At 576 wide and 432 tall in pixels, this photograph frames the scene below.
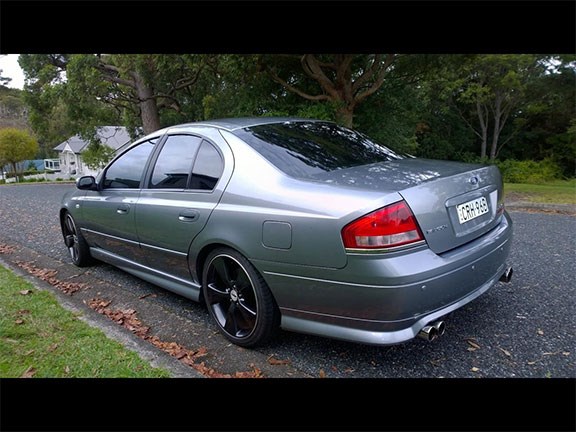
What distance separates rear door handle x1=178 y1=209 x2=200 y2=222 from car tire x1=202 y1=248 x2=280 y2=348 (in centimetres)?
29

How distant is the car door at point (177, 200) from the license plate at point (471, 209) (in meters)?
1.55

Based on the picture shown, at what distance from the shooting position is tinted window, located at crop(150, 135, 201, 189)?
9.99 ft

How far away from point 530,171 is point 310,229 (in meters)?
27.9

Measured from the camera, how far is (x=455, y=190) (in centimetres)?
228

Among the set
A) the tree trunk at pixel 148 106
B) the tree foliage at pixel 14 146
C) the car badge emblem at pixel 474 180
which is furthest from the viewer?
the tree foliage at pixel 14 146

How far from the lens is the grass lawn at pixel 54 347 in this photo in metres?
2.35

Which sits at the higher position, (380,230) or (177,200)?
(177,200)

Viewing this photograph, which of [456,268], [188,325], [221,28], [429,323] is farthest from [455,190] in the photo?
[188,325]

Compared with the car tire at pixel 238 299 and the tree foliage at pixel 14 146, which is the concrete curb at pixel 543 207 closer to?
the car tire at pixel 238 299

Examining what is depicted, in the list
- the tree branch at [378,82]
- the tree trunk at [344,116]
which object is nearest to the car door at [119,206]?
the tree trunk at [344,116]

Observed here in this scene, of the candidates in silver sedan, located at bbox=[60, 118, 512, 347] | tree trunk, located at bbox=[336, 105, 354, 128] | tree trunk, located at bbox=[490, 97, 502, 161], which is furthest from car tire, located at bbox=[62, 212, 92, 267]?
tree trunk, located at bbox=[490, 97, 502, 161]

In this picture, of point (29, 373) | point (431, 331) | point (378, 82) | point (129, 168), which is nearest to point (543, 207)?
point (378, 82)

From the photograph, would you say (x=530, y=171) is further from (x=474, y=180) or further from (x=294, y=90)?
(x=474, y=180)

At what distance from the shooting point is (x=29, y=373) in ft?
7.64
